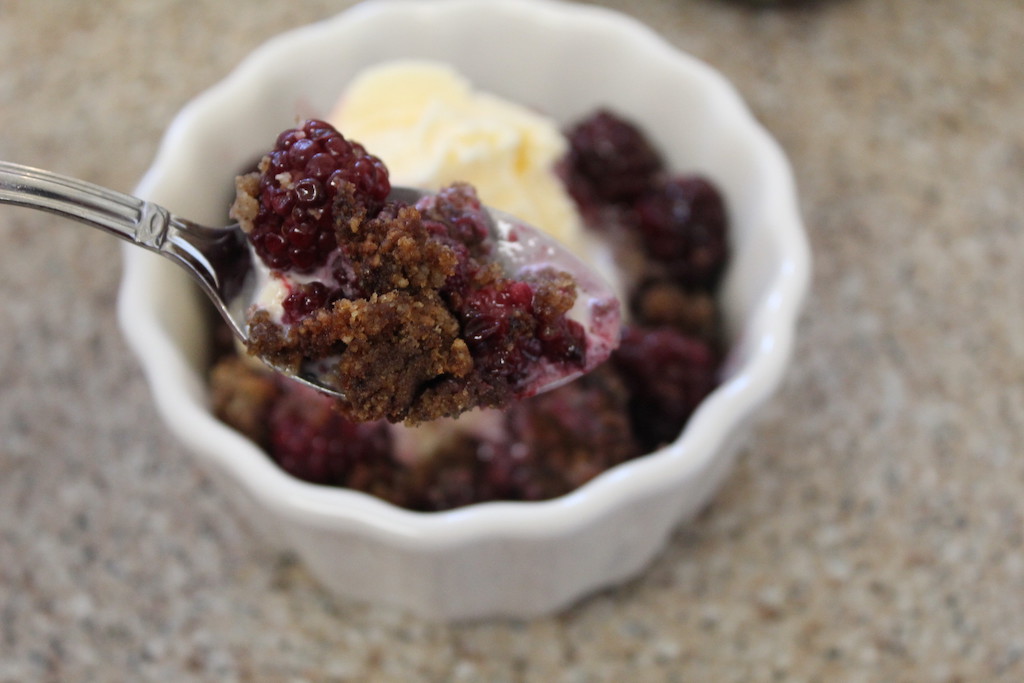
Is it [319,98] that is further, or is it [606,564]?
[319,98]

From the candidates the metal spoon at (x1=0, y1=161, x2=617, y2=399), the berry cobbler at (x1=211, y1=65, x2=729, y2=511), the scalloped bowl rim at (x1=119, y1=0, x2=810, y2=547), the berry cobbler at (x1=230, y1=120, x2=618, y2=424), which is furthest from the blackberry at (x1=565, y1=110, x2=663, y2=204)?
the berry cobbler at (x1=230, y1=120, x2=618, y2=424)

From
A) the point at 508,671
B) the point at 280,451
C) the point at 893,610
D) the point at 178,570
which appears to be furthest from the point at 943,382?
the point at 178,570

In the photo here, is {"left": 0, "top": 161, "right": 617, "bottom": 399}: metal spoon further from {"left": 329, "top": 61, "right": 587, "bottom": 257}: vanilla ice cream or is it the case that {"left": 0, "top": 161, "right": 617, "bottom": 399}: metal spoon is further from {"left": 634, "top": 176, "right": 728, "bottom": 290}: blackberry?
{"left": 634, "top": 176, "right": 728, "bottom": 290}: blackberry

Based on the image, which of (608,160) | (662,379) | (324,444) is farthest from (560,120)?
(324,444)

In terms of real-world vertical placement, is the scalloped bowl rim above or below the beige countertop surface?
above

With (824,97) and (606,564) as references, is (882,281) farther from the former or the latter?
(606,564)
